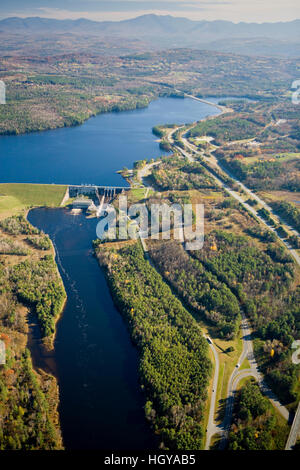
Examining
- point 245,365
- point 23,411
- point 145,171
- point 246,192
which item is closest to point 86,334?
point 23,411

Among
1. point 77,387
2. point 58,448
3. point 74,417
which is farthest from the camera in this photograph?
point 77,387

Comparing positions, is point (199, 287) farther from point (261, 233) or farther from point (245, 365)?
point (261, 233)

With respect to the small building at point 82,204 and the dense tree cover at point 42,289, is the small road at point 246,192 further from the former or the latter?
the dense tree cover at point 42,289

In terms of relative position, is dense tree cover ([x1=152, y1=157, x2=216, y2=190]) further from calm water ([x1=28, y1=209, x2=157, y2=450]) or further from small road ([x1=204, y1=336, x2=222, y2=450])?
small road ([x1=204, y1=336, x2=222, y2=450])

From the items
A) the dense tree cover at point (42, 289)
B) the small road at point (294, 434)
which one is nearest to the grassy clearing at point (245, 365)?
the small road at point (294, 434)

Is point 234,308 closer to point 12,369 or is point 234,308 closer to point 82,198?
point 12,369

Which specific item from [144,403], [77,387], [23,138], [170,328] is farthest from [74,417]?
[23,138]
